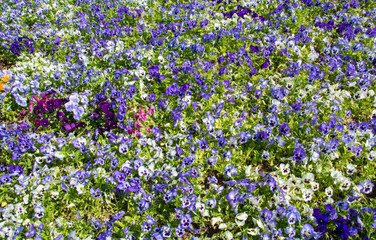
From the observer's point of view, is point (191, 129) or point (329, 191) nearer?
point (329, 191)

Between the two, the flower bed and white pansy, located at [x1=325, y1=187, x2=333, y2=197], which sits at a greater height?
the flower bed

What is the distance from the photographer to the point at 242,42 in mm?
5941

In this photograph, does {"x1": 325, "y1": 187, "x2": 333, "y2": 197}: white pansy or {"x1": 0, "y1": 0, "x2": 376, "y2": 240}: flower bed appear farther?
{"x1": 325, "y1": 187, "x2": 333, "y2": 197}: white pansy

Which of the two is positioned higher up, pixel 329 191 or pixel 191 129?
pixel 191 129

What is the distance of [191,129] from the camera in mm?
4441

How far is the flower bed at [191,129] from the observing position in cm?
347

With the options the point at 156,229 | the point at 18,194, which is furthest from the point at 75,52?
the point at 156,229

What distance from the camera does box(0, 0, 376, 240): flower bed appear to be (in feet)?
11.4

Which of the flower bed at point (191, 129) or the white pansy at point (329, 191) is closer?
the flower bed at point (191, 129)

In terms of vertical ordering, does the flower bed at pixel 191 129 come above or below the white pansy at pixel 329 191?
above

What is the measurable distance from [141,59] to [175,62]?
661 mm

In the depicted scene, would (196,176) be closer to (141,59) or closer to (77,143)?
(77,143)

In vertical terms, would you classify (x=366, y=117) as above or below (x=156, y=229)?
above

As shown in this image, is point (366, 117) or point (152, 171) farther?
point (366, 117)
